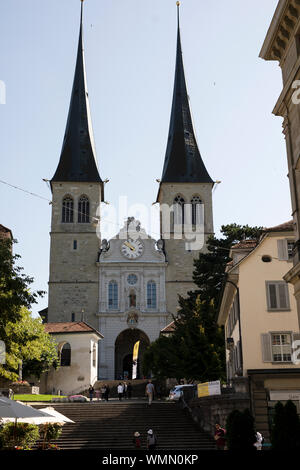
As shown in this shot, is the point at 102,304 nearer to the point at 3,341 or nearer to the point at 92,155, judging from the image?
the point at 92,155

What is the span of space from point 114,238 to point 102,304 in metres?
7.52

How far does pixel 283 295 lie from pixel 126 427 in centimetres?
896

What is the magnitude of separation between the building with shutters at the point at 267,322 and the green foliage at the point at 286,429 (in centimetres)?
1017

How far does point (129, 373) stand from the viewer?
2852 inches

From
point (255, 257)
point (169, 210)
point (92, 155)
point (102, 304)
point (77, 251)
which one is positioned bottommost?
point (255, 257)

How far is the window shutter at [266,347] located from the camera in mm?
26016

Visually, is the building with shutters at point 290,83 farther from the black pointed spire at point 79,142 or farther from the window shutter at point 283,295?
the black pointed spire at point 79,142

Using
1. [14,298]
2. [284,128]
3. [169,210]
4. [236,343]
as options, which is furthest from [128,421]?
[169,210]

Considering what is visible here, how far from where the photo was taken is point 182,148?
7788 cm

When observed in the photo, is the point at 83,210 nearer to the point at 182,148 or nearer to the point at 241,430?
the point at 182,148

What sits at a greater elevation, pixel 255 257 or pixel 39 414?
pixel 255 257

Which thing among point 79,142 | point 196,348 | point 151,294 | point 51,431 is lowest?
point 51,431

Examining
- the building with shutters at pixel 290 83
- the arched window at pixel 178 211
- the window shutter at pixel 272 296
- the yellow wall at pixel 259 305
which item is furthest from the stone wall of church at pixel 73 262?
the building with shutters at pixel 290 83

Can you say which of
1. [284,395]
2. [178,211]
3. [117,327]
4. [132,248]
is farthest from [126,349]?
[284,395]
